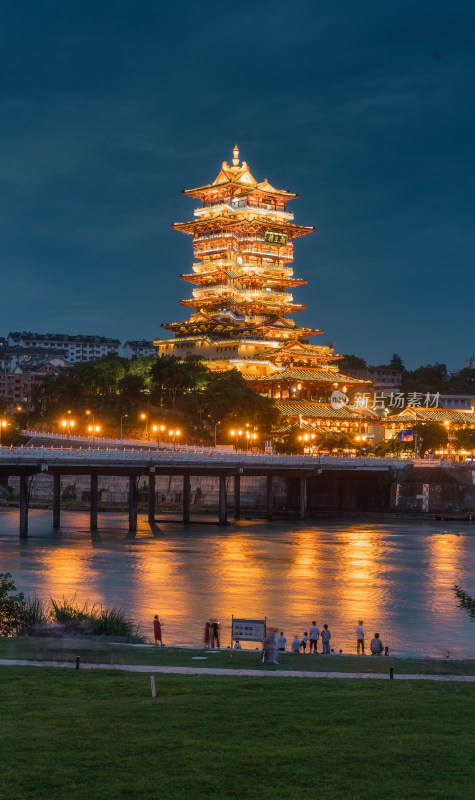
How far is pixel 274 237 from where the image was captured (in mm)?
163000

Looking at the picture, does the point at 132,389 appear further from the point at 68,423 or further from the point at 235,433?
the point at 235,433

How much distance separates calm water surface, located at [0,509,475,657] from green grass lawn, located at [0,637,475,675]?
847 centimetres

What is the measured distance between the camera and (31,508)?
120 metres

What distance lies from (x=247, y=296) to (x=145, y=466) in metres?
78.4

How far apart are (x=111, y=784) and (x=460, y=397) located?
187 meters

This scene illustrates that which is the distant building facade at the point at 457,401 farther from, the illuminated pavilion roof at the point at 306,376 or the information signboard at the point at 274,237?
the illuminated pavilion roof at the point at 306,376

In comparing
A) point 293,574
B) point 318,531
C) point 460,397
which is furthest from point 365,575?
point 460,397

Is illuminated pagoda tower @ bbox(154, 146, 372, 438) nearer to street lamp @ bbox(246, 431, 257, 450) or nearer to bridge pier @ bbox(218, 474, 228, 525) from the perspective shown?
street lamp @ bbox(246, 431, 257, 450)

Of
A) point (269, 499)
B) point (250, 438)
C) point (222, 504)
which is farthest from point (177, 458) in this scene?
point (250, 438)

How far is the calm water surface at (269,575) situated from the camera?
43406 mm

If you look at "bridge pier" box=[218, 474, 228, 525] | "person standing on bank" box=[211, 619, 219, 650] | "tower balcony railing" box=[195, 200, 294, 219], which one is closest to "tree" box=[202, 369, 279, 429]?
Result: "bridge pier" box=[218, 474, 228, 525]

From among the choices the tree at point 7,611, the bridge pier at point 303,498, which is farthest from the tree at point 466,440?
the tree at point 7,611

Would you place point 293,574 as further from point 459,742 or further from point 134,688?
point 459,742

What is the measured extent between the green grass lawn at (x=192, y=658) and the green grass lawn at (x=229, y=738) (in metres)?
2.45
